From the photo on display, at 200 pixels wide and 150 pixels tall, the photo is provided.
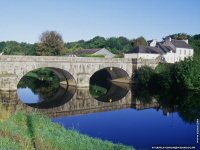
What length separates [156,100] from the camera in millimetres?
39219

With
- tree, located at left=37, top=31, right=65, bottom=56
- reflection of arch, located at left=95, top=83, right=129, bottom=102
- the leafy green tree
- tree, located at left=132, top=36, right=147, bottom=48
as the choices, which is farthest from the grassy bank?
tree, located at left=132, top=36, right=147, bottom=48

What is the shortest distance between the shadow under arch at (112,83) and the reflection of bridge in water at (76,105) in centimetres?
175

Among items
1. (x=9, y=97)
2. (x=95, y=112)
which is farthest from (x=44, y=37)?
(x=95, y=112)

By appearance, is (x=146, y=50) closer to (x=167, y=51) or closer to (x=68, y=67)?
(x=167, y=51)

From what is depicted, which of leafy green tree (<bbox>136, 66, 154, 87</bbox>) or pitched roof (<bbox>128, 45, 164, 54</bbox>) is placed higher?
pitched roof (<bbox>128, 45, 164, 54</bbox>)

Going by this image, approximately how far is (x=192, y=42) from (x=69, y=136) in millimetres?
Answer: 75230

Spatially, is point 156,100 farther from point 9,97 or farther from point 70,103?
point 9,97

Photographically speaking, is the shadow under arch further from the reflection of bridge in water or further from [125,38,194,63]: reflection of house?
[125,38,194,63]: reflection of house

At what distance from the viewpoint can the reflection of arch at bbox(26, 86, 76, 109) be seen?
36531 mm

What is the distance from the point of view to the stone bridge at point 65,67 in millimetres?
40562

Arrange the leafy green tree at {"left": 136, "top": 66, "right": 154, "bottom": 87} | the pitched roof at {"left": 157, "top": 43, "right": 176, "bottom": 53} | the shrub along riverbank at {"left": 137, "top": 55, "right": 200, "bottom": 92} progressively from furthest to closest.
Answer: the pitched roof at {"left": 157, "top": 43, "right": 176, "bottom": 53}
the leafy green tree at {"left": 136, "top": 66, "right": 154, "bottom": 87}
the shrub along riverbank at {"left": 137, "top": 55, "right": 200, "bottom": 92}

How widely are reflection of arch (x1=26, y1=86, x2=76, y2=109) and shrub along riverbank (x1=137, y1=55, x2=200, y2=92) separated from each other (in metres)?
11.9

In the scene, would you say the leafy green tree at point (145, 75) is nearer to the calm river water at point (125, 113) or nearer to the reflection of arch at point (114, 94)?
the calm river water at point (125, 113)

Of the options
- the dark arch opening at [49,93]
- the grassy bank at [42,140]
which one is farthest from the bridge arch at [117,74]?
the grassy bank at [42,140]
